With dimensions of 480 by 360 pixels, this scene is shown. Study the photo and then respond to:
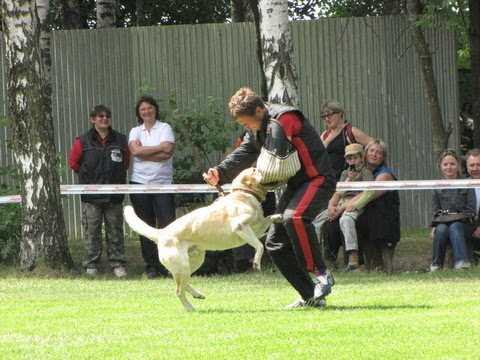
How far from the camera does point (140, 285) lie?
438 inches

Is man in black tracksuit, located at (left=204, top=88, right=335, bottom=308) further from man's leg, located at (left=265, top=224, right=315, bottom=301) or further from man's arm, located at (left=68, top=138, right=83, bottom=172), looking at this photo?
man's arm, located at (left=68, top=138, right=83, bottom=172)

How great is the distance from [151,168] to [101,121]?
0.76 m

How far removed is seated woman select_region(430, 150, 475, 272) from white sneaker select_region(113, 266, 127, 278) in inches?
130

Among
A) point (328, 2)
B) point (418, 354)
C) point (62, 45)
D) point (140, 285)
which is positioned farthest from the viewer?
point (328, 2)

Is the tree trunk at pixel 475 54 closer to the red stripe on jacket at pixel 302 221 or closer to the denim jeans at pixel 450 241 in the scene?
the denim jeans at pixel 450 241

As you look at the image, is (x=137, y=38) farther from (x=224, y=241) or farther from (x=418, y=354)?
(x=418, y=354)

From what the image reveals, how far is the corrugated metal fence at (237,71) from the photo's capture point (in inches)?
667

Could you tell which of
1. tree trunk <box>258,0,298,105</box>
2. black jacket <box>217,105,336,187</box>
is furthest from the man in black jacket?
black jacket <box>217,105,336,187</box>

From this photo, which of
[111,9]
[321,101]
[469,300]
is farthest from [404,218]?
[469,300]

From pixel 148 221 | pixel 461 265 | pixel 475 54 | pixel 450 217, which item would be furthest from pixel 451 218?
pixel 475 54

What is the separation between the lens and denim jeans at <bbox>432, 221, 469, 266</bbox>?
12047 mm

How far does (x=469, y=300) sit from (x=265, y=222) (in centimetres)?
165

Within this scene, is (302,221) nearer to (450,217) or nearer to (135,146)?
(450,217)

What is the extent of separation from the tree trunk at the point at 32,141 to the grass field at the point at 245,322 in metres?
1.48
